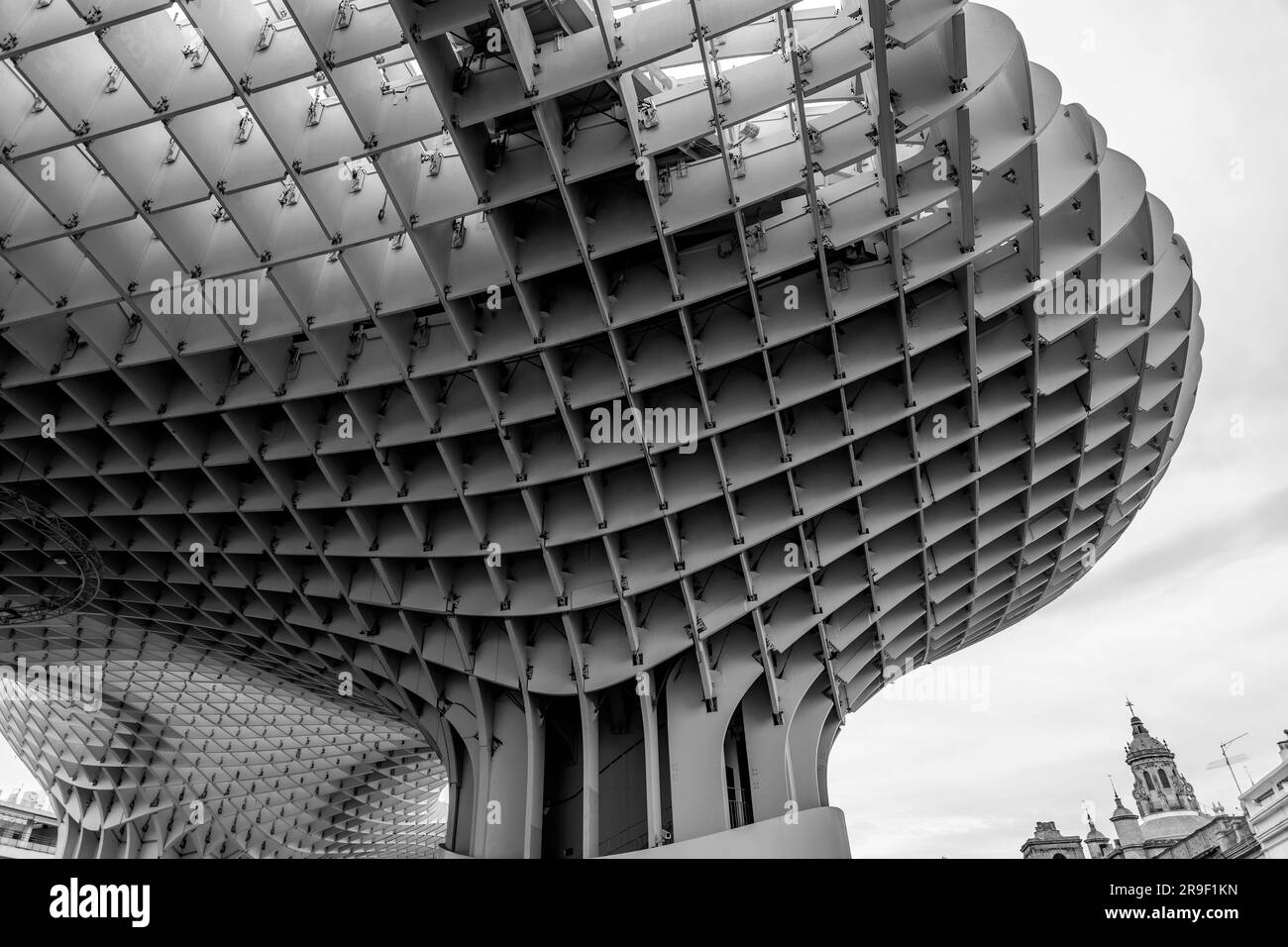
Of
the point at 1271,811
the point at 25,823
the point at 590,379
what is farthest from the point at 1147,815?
the point at 25,823

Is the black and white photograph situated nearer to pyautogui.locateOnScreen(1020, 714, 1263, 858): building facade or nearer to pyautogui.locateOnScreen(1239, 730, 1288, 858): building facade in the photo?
pyautogui.locateOnScreen(1239, 730, 1288, 858): building facade

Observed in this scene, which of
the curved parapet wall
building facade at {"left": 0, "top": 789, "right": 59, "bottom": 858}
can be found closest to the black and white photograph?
the curved parapet wall

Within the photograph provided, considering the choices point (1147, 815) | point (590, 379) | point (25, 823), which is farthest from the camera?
point (1147, 815)

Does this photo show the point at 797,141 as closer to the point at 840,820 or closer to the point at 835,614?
the point at 835,614

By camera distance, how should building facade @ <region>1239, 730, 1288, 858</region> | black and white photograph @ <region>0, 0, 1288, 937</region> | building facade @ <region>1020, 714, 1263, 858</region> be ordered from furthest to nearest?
1. building facade @ <region>1020, 714, 1263, 858</region>
2. building facade @ <region>1239, 730, 1288, 858</region>
3. black and white photograph @ <region>0, 0, 1288, 937</region>

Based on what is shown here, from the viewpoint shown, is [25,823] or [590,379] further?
[25,823]

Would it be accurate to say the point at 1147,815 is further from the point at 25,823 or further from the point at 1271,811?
the point at 25,823

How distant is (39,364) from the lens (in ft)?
74.0

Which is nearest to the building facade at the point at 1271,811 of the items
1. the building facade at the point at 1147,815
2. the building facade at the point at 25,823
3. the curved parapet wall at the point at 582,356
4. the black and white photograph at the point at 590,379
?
the black and white photograph at the point at 590,379

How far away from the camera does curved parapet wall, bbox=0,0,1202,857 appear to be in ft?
55.1

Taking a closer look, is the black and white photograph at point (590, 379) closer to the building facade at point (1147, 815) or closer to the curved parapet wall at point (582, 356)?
the curved parapet wall at point (582, 356)

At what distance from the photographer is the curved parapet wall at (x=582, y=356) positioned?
55.1 ft

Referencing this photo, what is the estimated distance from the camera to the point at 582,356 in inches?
919

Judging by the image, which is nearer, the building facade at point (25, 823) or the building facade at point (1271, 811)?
the building facade at point (1271, 811)
